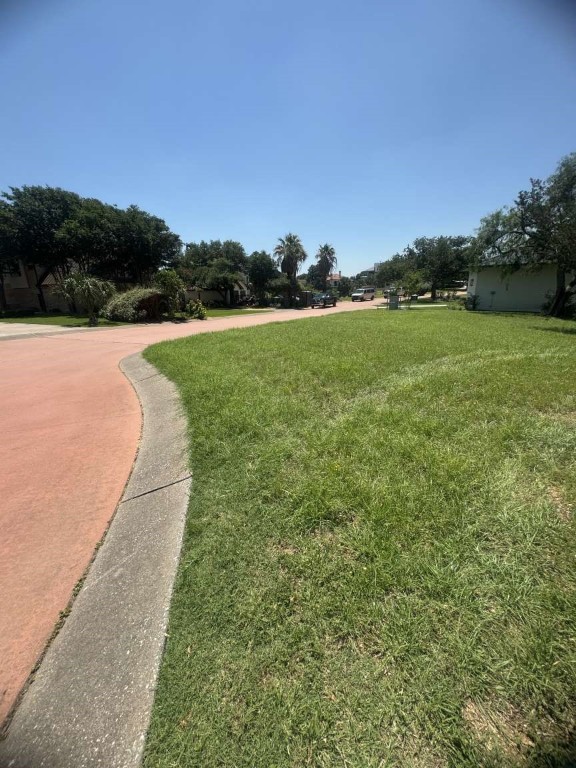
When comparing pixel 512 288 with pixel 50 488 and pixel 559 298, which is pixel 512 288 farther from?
pixel 50 488

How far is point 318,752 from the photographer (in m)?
1.29

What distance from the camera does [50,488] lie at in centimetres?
335

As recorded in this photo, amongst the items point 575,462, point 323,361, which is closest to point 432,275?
point 323,361

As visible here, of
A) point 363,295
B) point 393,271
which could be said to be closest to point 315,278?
point 393,271

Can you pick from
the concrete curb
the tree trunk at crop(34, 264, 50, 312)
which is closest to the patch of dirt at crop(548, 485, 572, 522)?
the concrete curb

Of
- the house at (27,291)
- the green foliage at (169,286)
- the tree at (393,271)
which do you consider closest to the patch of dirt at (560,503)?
the green foliage at (169,286)

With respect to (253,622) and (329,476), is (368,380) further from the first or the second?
(253,622)

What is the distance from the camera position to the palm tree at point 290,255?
4212cm

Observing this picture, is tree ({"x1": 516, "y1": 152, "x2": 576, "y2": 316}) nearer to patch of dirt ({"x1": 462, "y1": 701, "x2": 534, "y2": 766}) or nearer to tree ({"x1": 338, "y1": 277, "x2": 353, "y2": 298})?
patch of dirt ({"x1": 462, "y1": 701, "x2": 534, "y2": 766})

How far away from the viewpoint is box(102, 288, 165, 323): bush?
69.6 feet

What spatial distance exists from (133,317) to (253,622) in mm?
22544

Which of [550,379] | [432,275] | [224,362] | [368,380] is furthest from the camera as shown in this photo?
[432,275]

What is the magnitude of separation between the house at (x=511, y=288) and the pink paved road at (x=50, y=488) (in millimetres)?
25232

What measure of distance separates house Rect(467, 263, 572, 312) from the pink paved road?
25232 millimetres
